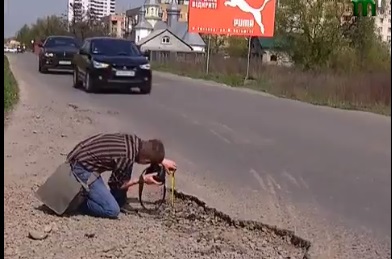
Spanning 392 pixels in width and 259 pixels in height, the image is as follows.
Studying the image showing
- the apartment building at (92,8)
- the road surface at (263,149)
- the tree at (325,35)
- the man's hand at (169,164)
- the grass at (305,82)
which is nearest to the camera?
the grass at (305,82)

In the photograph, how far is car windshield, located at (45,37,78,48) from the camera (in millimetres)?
3395

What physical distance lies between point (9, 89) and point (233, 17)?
110 cm

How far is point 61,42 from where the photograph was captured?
3.43 m

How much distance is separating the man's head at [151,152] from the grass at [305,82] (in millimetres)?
372

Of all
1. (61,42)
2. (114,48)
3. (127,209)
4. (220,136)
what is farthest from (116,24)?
(127,209)

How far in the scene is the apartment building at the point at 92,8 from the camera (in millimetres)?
3330

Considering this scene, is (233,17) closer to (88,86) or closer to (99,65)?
(99,65)

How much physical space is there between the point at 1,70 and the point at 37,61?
418 millimetres

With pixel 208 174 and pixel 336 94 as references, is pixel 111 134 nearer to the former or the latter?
pixel 208 174

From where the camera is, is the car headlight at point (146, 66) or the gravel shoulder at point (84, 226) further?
the gravel shoulder at point (84, 226)

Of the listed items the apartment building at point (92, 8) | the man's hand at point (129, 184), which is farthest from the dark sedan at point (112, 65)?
the man's hand at point (129, 184)

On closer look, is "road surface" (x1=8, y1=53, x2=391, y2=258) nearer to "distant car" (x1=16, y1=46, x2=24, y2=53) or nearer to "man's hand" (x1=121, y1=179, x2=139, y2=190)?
"distant car" (x1=16, y1=46, x2=24, y2=53)

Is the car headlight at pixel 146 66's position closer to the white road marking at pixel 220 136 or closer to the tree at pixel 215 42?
the tree at pixel 215 42

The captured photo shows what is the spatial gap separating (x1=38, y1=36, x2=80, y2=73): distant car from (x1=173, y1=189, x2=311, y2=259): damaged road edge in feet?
3.08
